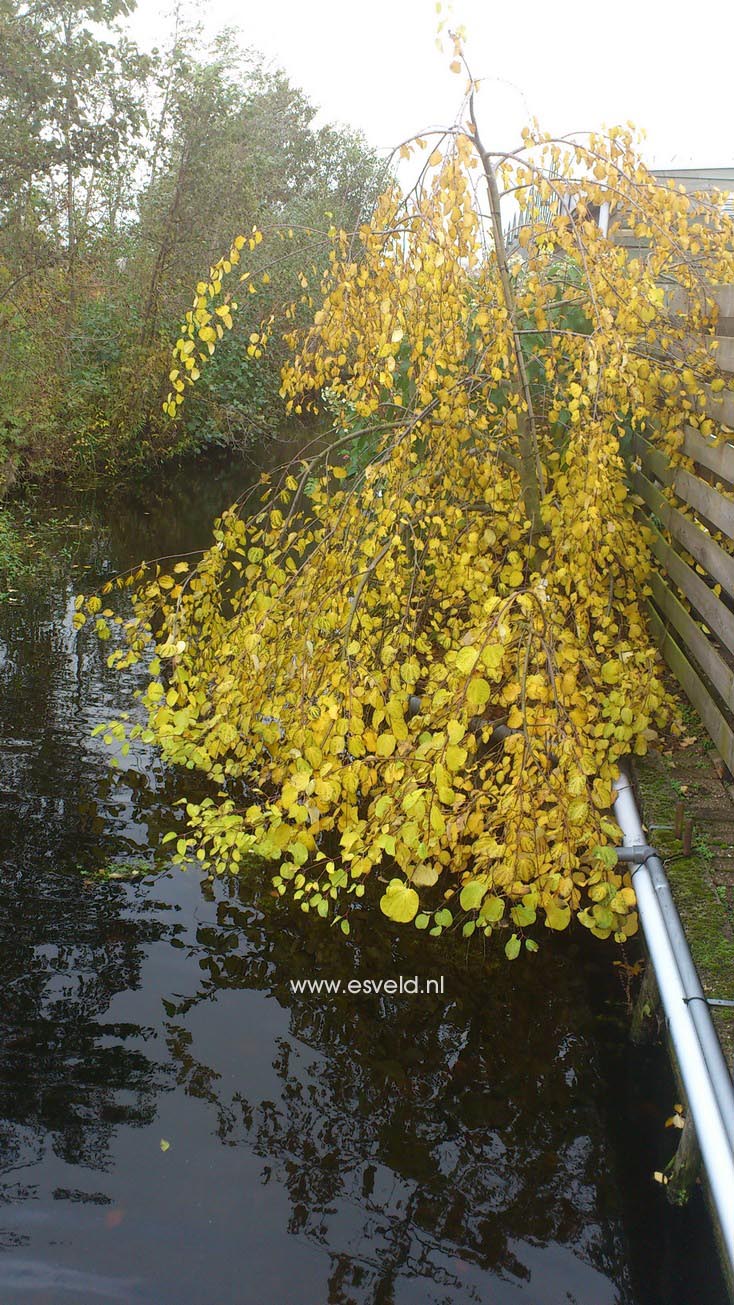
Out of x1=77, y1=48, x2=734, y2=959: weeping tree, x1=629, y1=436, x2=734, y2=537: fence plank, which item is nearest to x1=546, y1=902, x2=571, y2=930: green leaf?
x1=77, y1=48, x2=734, y2=959: weeping tree

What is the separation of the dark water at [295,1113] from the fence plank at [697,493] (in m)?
2.04

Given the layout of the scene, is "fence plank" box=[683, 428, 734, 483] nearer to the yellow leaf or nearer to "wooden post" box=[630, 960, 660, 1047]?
"wooden post" box=[630, 960, 660, 1047]

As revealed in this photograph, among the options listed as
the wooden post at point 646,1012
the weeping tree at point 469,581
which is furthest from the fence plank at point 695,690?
the wooden post at point 646,1012

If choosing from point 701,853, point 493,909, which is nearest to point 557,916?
point 493,909

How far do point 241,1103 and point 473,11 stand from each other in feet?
14.3

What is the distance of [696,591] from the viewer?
16.7 ft

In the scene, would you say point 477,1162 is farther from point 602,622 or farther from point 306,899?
point 602,622

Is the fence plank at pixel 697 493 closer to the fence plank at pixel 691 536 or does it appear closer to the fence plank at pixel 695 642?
the fence plank at pixel 691 536

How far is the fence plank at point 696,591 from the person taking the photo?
4451 millimetres

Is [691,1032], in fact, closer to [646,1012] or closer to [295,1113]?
[646,1012]

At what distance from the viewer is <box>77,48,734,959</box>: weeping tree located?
388 cm

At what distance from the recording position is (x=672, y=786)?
4641 millimetres

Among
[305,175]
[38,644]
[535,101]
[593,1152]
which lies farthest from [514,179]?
[305,175]

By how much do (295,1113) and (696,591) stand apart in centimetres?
298
